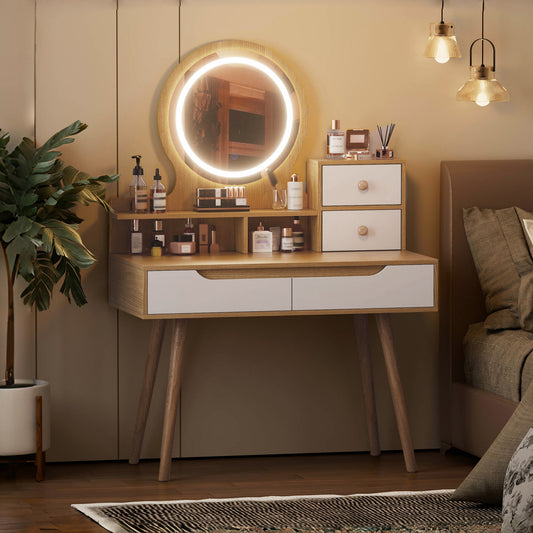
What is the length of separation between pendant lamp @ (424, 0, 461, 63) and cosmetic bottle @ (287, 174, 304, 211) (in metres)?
0.75

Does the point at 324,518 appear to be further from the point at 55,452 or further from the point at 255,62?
the point at 255,62

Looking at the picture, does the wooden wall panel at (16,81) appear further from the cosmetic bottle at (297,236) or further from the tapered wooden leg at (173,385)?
the cosmetic bottle at (297,236)

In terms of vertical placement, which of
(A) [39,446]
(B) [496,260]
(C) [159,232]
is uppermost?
(C) [159,232]

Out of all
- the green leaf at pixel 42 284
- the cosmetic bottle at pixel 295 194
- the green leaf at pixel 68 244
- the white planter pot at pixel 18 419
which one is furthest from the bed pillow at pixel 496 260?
the white planter pot at pixel 18 419

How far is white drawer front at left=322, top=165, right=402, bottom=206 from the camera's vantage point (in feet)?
12.7

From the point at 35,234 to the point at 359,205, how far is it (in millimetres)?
1320

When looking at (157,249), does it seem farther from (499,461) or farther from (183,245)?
(499,461)

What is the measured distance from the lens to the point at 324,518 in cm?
255

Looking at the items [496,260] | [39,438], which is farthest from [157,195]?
[496,260]

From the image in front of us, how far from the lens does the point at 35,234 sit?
11.0ft

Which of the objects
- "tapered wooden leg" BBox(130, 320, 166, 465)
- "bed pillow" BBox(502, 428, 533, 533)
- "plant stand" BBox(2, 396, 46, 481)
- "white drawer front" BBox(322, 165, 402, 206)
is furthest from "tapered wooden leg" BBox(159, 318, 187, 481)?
"bed pillow" BBox(502, 428, 533, 533)

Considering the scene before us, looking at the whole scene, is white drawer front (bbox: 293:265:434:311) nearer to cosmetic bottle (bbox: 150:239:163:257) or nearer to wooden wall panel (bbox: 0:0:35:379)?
cosmetic bottle (bbox: 150:239:163:257)

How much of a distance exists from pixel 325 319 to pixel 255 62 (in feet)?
3.63

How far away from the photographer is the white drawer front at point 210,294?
3.39 metres
